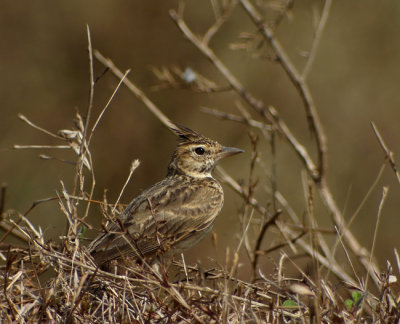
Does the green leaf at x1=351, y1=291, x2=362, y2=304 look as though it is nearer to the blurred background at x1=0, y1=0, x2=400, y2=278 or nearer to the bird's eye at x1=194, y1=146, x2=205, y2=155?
the bird's eye at x1=194, y1=146, x2=205, y2=155

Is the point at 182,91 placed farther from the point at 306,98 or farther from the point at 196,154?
the point at 306,98

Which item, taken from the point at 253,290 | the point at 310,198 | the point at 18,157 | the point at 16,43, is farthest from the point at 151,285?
the point at 16,43

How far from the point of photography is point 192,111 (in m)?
12.9

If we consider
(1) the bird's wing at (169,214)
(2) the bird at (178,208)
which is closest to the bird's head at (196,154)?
(2) the bird at (178,208)

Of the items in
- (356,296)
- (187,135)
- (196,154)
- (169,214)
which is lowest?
(169,214)

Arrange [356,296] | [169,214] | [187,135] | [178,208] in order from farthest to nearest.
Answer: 1. [187,135]
2. [178,208]
3. [169,214]
4. [356,296]

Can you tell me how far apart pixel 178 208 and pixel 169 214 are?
0.13 metres

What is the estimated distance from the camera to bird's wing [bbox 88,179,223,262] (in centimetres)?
564

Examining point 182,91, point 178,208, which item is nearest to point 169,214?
point 178,208

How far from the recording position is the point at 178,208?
640 cm

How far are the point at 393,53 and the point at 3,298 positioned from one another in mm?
10238

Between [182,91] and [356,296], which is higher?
[356,296]

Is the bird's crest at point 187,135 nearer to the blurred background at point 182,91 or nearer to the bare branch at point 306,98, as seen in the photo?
the bare branch at point 306,98

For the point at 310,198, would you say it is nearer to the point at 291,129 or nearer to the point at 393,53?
the point at 291,129
